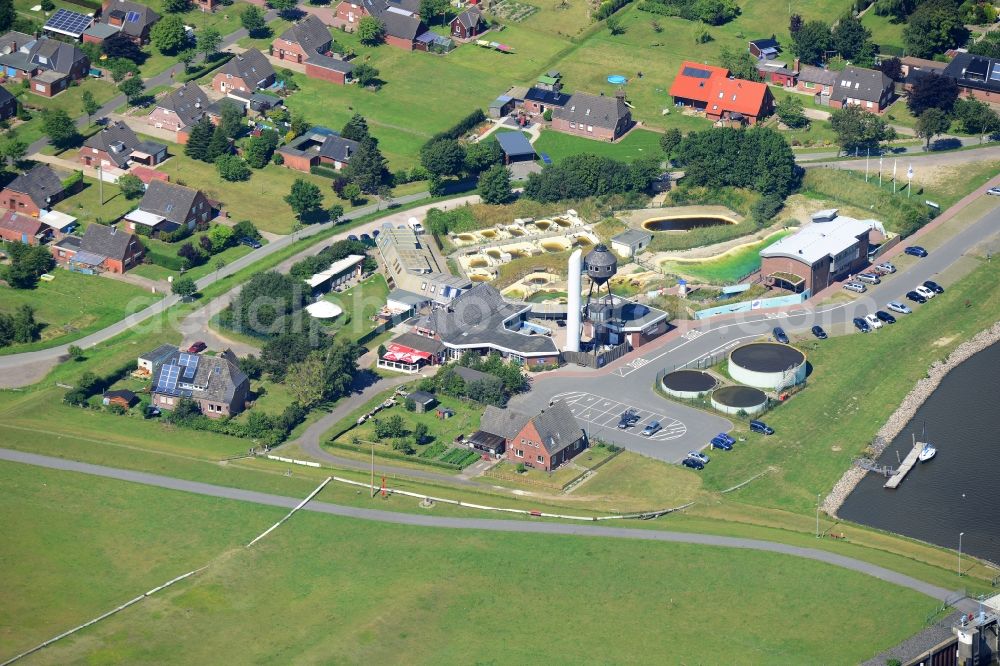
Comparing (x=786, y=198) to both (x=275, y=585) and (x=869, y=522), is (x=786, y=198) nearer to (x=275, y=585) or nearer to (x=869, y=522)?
(x=869, y=522)

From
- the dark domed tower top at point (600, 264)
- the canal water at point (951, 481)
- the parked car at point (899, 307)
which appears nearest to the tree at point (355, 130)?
the dark domed tower top at point (600, 264)

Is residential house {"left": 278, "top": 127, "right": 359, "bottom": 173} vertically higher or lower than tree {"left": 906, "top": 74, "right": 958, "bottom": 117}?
lower

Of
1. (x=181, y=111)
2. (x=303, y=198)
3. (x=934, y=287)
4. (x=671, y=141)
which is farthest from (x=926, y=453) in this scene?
(x=181, y=111)

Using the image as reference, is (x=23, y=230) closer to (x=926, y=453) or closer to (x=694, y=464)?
(x=694, y=464)

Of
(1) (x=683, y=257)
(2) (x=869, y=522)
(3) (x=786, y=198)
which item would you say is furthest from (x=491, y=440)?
(3) (x=786, y=198)

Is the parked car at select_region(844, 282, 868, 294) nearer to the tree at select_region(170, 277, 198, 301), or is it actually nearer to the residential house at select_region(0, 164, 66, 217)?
the tree at select_region(170, 277, 198, 301)

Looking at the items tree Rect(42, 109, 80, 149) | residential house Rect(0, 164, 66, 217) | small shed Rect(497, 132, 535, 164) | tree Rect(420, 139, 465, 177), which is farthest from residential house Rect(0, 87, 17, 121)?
small shed Rect(497, 132, 535, 164)
